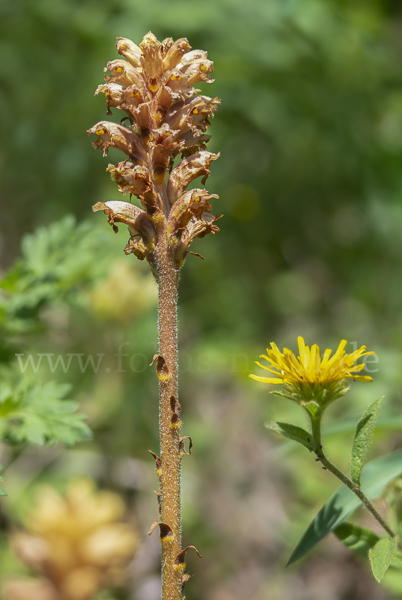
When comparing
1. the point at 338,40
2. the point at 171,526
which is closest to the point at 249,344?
the point at 338,40

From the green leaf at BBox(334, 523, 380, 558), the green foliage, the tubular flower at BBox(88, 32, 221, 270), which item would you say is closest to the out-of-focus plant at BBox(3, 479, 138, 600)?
the green foliage

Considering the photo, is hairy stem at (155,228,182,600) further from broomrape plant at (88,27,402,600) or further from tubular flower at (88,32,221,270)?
tubular flower at (88,32,221,270)

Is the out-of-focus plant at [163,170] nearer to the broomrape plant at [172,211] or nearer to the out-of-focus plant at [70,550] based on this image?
the broomrape plant at [172,211]

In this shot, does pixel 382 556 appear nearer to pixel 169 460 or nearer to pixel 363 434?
pixel 363 434

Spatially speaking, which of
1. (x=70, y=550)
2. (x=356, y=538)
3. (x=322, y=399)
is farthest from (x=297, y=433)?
(x=70, y=550)

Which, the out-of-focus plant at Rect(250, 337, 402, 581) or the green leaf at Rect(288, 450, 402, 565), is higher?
the out-of-focus plant at Rect(250, 337, 402, 581)
